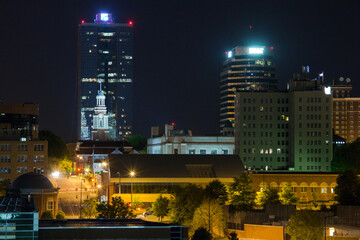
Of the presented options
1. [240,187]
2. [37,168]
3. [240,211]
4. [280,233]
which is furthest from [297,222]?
[37,168]

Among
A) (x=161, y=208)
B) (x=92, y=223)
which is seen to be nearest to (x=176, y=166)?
(x=161, y=208)

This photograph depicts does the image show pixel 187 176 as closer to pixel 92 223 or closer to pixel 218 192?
pixel 218 192

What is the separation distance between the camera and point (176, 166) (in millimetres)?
176625

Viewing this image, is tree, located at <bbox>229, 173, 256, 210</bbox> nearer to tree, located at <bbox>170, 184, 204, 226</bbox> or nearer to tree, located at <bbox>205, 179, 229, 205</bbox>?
tree, located at <bbox>205, 179, 229, 205</bbox>

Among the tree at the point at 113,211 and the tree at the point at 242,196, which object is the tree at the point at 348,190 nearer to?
the tree at the point at 242,196

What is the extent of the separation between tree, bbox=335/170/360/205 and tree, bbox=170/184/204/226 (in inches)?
1005

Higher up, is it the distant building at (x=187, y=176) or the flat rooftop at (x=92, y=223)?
the distant building at (x=187, y=176)

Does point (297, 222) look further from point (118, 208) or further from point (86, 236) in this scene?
point (86, 236)

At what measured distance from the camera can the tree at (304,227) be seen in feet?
337

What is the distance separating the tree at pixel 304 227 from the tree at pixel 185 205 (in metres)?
19.2

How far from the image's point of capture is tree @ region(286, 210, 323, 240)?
102688mm

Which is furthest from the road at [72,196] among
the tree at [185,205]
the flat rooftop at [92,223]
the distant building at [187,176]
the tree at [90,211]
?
the flat rooftop at [92,223]

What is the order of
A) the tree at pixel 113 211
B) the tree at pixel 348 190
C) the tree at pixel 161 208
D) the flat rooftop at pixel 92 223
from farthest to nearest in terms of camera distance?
1. the tree at pixel 348 190
2. the tree at pixel 161 208
3. the tree at pixel 113 211
4. the flat rooftop at pixel 92 223

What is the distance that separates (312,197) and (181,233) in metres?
114
